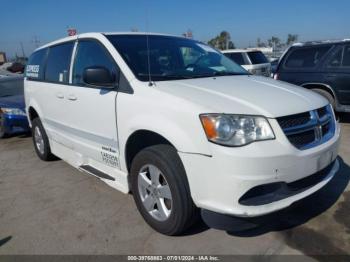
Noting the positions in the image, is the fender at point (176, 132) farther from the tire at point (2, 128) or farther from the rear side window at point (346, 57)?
the rear side window at point (346, 57)

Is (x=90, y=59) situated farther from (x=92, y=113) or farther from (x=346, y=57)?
(x=346, y=57)

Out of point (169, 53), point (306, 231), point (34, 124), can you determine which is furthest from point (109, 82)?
point (34, 124)

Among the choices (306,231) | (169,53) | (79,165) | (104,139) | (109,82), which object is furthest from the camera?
(79,165)

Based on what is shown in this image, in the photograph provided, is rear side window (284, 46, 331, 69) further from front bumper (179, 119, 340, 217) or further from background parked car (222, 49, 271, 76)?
front bumper (179, 119, 340, 217)

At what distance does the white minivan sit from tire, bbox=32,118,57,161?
1130 millimetres

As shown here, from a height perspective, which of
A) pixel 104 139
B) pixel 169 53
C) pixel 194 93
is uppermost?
pixel 169 53

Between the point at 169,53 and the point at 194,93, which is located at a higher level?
the point at 169,53

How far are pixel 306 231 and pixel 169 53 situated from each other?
231 cm

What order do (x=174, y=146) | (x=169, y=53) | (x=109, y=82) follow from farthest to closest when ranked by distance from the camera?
1. (x=169, y=53)
2. (x=109, y=82)
3. (x=174, y=146)

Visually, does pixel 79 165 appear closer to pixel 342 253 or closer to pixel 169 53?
pixel 169 53

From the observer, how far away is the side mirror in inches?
126

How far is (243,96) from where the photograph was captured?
9.21 feet

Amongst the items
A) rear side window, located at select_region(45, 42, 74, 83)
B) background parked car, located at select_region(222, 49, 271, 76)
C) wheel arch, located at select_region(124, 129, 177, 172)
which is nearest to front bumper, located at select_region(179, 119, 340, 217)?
wheel arch, located at select_region(124, 129, 177, 172)

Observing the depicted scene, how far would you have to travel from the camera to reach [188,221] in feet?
9.40
